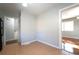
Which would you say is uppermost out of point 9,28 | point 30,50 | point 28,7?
point 28,7

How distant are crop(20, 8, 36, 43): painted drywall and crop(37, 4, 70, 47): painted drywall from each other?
3.7 inches

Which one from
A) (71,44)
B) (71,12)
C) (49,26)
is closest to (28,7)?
(49,26)

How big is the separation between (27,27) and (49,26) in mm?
402

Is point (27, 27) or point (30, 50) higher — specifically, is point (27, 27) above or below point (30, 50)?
above

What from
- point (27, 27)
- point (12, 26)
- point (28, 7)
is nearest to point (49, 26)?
point (27, 27)

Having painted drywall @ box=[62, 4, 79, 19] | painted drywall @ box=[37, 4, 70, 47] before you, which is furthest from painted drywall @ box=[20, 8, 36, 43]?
painted drywall @ box=[62, 4, 79, 19]

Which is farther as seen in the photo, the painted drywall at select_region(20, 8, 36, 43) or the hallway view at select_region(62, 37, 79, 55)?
the painted drywall at select_region(20, 8, 36, 43)

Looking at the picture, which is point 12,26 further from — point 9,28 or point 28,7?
point 28,7

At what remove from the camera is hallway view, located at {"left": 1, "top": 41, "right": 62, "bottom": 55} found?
1.51 m

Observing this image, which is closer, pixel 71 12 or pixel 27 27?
pixel 71 12

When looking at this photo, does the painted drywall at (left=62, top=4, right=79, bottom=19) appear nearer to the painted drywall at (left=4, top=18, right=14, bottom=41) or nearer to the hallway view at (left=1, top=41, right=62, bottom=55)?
the hallway view at (left=1, top=41, right=62, bottom=55)

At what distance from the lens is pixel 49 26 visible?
156cm
